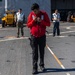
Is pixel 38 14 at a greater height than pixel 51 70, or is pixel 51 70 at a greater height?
pixel 38 14

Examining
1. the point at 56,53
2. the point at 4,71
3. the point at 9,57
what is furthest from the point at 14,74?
the point at 56,53

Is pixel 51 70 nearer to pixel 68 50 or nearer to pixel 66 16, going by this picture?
pixel 68 50

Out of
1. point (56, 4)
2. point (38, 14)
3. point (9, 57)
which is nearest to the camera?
point (38, 14)

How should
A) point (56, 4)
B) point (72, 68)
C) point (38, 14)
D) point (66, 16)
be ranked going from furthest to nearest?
point (56, 4) → point (66, 16) → point (72, 68) → point (38, 14)

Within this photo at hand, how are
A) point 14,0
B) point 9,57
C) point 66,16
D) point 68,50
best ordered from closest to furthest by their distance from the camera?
point 9,57
point 68,50
point 14,0
point 66,16

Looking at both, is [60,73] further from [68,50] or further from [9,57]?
[68,50]

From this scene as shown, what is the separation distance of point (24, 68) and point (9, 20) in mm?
24368

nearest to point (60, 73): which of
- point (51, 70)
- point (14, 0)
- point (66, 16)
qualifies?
point (51, 70)

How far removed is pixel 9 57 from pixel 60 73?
3.55 m

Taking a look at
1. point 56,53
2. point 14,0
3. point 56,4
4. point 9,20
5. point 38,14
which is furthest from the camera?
point 56,4

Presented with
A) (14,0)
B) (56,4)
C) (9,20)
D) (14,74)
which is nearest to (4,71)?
(14,74)

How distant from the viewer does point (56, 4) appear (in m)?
51.8

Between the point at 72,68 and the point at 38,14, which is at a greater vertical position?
the point at 38,14

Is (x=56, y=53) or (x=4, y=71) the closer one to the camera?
(x=4, y=71)
